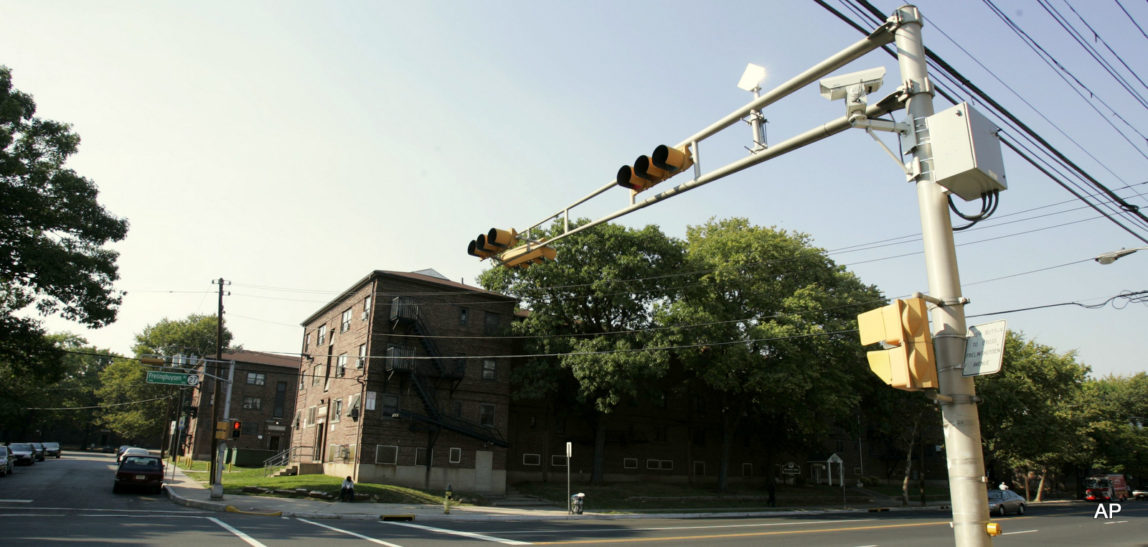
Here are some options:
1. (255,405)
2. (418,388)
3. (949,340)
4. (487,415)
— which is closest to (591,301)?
(487,415)

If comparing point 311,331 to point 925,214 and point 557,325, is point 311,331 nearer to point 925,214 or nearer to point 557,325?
point 557,325

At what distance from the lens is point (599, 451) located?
126 ft

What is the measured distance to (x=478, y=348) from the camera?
124 ft

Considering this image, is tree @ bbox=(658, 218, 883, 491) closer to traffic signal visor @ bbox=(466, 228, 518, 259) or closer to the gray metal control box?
traffic signal visor @ bbox=(466, 228, 518, 259)

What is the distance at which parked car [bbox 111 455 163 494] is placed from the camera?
1059 inches

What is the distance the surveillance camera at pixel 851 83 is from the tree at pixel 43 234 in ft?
99.0

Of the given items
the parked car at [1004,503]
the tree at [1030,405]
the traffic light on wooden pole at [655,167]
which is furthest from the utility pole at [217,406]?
the tree at [1030,405]

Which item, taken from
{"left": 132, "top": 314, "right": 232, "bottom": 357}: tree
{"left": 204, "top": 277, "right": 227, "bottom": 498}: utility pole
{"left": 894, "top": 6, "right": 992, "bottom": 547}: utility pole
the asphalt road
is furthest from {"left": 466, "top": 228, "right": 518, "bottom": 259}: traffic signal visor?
{"left": 132, "top": 314, "right": 232, "bottom": 357}: tree

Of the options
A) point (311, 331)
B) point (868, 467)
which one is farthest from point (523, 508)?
point (868, 467)

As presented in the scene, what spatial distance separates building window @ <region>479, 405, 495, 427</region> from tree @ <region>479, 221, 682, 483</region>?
2.03m

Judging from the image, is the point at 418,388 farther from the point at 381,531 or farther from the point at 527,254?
the point at 527,254

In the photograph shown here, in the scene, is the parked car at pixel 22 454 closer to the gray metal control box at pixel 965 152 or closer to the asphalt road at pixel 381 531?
the asphalt road at pixel 381 531

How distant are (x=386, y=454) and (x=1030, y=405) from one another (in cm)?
4170

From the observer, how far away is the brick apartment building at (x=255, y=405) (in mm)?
58500
